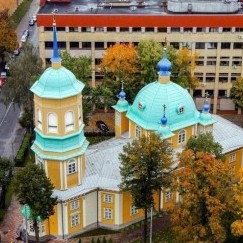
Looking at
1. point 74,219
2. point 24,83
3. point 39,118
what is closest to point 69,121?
point 39,118

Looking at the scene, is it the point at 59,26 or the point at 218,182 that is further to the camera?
the point at 59,26

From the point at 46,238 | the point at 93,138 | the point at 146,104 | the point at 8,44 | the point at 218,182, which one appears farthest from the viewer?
the point at 8,44

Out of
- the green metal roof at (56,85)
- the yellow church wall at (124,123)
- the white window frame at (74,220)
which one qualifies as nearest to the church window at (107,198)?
the white window frame at (74,220)

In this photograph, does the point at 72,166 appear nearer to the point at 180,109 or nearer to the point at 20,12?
the point at 180,109

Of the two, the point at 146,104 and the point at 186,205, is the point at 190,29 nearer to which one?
the point at 146,104

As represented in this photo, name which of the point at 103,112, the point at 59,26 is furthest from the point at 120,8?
the point at 103,112

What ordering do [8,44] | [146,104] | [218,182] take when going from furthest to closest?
[8,44] → [146,104] → [218,182]

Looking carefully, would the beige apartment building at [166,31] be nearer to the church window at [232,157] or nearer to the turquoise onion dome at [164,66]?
the church window at [232,157]
